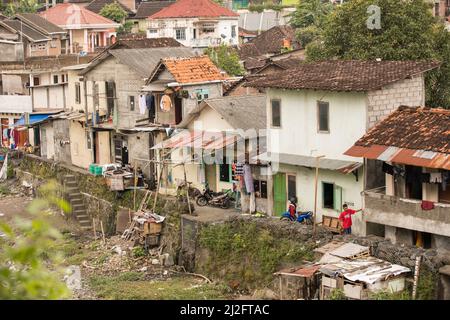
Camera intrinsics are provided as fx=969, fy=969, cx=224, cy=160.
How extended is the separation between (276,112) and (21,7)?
197 ft

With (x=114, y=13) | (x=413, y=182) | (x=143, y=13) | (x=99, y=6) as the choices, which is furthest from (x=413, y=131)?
(x=99, y=6)

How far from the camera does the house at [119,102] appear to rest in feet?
138

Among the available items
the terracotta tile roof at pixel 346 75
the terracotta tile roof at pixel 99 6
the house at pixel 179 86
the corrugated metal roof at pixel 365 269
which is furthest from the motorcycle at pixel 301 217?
the terracotta tile roof at pixel 99 6

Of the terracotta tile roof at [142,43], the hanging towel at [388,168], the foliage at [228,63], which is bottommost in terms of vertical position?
the hanging towel at [388,168]

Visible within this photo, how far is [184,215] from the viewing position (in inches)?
1363

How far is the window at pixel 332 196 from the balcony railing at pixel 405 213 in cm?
196

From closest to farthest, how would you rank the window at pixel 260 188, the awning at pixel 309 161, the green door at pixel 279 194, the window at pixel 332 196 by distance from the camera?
the awning at pixel 309 161, the window at pixel 332 196, the green door at pixel 279 194, the window at pixel 260 188

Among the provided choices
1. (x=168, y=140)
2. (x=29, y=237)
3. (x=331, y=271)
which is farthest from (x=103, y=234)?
(x=29, y=237)

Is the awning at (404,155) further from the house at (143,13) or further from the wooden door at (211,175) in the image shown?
the house at (143,13)

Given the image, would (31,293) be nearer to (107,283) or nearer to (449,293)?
(449,293)

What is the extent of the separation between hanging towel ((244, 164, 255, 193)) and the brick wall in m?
5.72

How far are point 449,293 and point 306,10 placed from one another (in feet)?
178

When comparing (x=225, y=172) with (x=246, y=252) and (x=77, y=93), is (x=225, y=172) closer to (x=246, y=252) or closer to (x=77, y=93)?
(x=246, y=252)

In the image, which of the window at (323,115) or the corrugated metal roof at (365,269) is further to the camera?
the window at (323,115)
